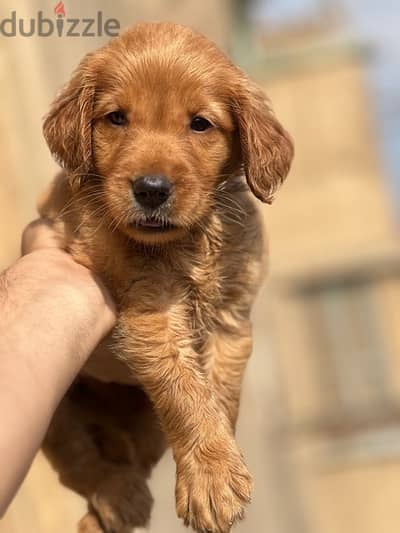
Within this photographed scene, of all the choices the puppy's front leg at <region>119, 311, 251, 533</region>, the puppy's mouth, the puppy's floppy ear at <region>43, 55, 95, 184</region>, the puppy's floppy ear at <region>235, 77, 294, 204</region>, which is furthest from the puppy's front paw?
the puppy's floppy ear at <region>43, 55, 95, 184</region>

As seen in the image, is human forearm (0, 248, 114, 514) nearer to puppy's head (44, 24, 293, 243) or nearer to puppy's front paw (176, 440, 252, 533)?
puppy's head (44, 24, 293, 243)

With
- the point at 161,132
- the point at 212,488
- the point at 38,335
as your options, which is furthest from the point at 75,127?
the point at 212,488

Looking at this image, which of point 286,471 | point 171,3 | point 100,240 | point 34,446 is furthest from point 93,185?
point 286,471

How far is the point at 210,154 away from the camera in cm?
297

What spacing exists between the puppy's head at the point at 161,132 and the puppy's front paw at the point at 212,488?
0.58m

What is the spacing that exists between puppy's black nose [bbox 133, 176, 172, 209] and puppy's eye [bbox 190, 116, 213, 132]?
24 cm

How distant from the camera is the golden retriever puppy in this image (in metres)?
2.77

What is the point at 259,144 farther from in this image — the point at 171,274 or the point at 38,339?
the point at 38,339

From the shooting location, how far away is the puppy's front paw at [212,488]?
2650 mm

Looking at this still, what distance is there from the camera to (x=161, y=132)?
286 cm

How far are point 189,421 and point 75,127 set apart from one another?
859 mm

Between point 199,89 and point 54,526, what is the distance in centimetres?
262

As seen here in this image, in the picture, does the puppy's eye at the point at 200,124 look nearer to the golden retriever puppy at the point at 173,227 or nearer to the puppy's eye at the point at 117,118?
the golden retriever puppy at the point at 173,227

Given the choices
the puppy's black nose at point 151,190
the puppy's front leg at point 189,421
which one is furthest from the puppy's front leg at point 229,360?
the puppy's black nose at point 151,190
